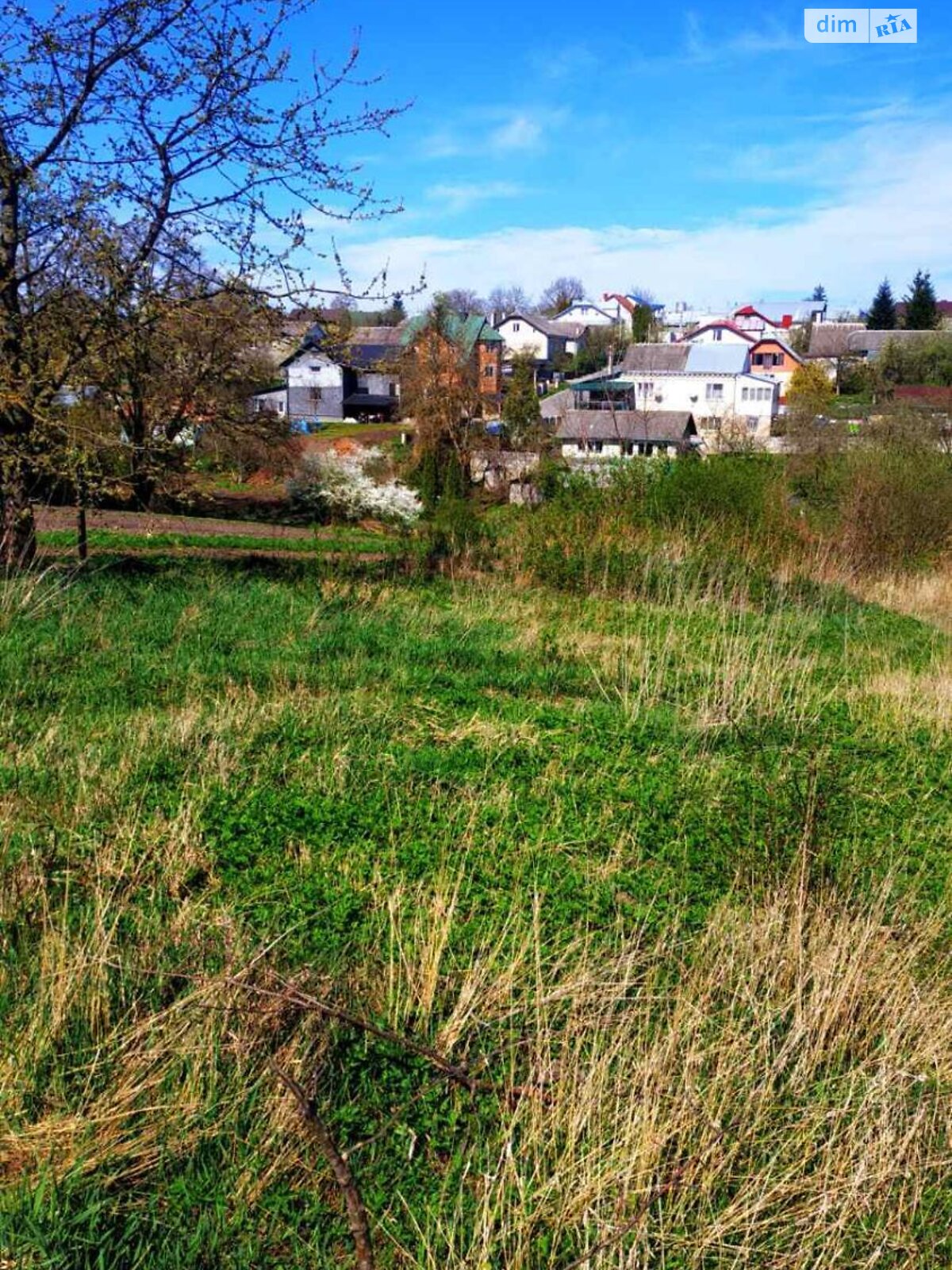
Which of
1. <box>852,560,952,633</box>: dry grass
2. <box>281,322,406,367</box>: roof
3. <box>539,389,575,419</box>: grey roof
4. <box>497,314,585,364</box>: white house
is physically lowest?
<box>852,560,952,633</box>: dry grass

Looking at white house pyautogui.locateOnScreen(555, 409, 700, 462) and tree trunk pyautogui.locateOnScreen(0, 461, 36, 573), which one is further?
white house pyautogui.locateOnScreen(555, 409, 700, 462)

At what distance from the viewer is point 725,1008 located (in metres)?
3.29

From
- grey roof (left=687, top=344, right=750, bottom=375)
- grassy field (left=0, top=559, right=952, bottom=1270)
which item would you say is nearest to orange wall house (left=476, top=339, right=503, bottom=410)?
grey roof (left=687, top=344, right=750, bottom=375)

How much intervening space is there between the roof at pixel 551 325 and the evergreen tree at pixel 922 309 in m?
28.9

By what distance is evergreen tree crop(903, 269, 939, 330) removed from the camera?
82.8 m

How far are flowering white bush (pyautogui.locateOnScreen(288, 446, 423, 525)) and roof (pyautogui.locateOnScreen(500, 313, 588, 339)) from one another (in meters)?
62.3

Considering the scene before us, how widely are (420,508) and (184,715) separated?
2638 centimetres

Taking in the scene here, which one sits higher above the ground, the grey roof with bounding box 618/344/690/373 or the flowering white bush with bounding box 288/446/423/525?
the grey roof with bounding box 618/344/690/373

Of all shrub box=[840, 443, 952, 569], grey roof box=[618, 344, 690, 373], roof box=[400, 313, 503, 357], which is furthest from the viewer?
grey roof box=[618, 344, 690, 373]

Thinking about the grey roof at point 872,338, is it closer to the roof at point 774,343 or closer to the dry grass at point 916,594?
the roof at point 774,343

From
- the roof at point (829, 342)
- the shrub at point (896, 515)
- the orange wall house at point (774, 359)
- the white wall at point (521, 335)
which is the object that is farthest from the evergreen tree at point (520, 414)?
the white wall at point (521, 335)

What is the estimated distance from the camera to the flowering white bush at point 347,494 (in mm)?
29641

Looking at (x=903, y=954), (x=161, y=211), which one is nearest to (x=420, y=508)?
(x=161, y=211)

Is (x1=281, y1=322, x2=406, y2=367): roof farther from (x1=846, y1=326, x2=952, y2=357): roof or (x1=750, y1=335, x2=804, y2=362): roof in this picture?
(x1=750, y1=335, x2=804, y2=362): roof
